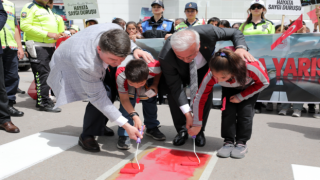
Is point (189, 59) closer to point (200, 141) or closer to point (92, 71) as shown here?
point (92, 71)

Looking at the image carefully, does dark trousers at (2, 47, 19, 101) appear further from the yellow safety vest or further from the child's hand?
the child's hand

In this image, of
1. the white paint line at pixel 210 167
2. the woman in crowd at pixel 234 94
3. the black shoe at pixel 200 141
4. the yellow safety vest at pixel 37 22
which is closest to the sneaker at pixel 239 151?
the woman in crowd at pixel 234 94

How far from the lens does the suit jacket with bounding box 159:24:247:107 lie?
2621 millimetres

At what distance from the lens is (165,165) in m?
2.46

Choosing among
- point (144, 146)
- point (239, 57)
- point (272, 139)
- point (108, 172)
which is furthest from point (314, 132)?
point (108, 172)

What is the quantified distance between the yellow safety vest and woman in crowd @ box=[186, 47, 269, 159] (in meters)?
3.18

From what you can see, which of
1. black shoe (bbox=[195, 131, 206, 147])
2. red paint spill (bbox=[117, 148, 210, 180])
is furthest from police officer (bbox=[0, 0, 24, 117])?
black shoe (bbox=[195, 131, 206, 147])

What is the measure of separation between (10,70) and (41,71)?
1.57 ft

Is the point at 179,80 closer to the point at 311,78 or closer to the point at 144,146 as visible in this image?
the point at 144,146

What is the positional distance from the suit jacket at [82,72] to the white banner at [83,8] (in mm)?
2861

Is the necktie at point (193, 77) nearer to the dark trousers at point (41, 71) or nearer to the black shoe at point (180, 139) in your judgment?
the black shoe at point (180, 139)

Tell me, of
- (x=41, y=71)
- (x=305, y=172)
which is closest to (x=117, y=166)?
(x=305, y=172)

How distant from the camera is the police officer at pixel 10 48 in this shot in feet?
13.4

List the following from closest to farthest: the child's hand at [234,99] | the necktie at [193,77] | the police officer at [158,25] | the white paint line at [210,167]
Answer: the white paint line at [210,167] → the child's hand at [234,99] → the necktie at [193,77] → the police officer at [158,25]
